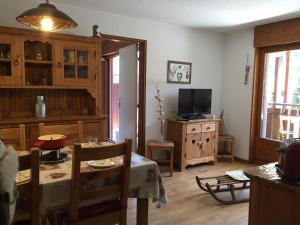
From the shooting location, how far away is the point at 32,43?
312cm

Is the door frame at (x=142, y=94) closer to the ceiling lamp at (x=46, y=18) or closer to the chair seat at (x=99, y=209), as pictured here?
the ceiling lamp at (x=46, y=18)

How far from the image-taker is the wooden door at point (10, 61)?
2.84 m

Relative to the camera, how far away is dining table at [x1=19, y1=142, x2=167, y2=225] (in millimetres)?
1460

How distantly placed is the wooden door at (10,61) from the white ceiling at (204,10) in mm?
829

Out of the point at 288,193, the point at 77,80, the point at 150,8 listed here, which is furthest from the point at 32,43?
the point at 288,193

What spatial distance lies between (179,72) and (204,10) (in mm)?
1191

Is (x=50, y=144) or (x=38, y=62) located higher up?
(x=38, y=62)

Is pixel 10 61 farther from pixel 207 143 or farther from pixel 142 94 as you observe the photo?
pixel 207 143

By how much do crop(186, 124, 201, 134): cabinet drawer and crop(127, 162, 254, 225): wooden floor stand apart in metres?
0.80

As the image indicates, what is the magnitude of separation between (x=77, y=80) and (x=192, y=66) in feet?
7.01

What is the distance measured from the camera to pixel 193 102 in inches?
166

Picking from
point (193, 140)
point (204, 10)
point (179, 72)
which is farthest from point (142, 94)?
point (204, 10)

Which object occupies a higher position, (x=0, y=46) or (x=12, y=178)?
(x=0, y=46)

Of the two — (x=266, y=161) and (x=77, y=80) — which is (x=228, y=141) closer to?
(x=266, y=161)
